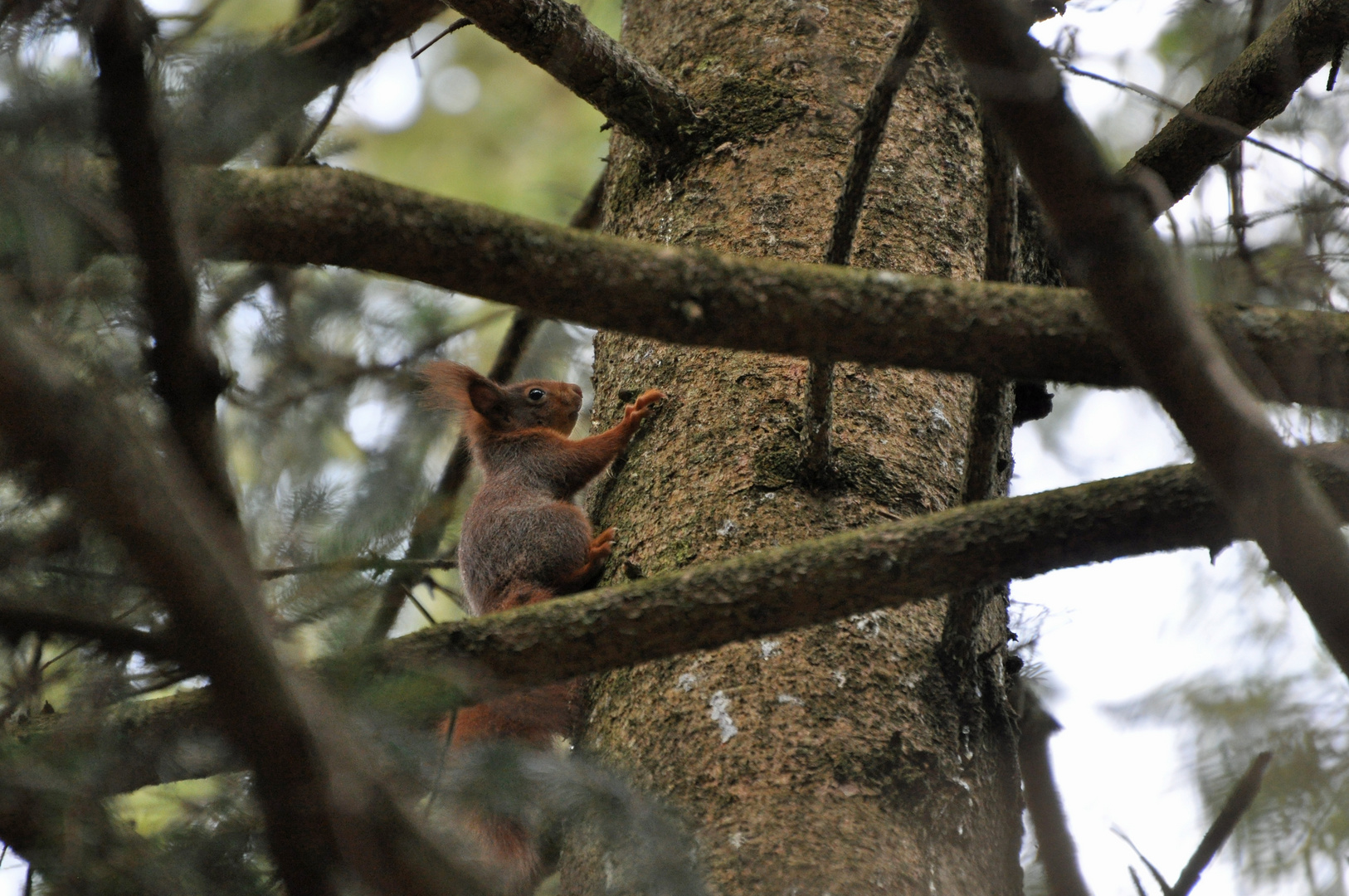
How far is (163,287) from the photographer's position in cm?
92

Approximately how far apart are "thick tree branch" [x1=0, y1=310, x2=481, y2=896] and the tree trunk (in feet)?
2.50

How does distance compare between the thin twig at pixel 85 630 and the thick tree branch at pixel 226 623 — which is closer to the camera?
the thick tree branch at pixel 226 623

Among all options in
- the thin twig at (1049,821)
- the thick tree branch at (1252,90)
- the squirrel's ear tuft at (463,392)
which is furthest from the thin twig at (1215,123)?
the squirrel's ear tuft at (463,392)

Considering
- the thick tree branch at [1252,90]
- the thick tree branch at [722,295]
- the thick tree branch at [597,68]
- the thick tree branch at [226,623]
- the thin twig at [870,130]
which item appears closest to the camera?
the thick tree branch at [226,623]

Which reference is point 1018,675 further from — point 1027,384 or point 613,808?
point 613,808

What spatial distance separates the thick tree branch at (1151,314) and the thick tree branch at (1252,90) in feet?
2.94

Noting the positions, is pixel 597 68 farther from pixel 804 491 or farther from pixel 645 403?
pixel 804 491

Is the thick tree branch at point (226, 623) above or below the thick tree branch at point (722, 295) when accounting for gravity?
below

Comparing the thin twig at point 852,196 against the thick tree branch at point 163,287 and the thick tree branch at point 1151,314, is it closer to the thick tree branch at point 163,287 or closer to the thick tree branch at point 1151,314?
the thick tree branch at point 1151,314

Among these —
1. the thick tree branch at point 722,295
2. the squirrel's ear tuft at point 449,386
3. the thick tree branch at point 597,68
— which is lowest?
the thick tree branch at point 722,295

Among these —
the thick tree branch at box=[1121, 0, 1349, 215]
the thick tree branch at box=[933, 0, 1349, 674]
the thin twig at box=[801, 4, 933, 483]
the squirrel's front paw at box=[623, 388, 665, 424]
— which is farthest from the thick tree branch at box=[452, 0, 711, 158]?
the thick tree branch at box=[933, 0, 1349, 674]

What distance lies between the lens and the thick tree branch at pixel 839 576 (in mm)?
1479

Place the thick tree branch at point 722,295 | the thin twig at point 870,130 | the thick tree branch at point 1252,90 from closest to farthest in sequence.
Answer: the thick tree branch at point 722,295
the thin twig at point 870,130
the thick tree branch at point 1252,90

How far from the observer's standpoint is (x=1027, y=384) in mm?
2553
